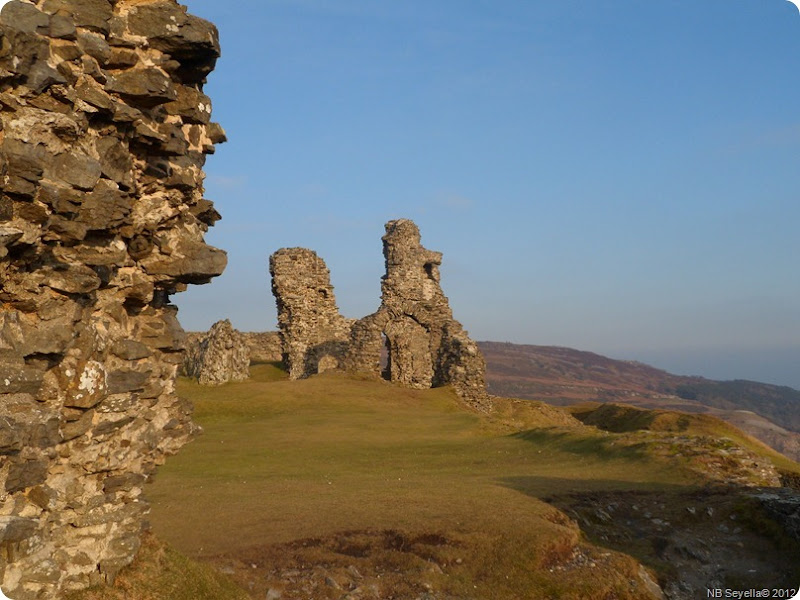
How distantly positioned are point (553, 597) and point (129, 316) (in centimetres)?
824

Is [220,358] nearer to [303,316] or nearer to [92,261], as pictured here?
[303,316]

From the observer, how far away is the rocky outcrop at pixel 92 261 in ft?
25.1

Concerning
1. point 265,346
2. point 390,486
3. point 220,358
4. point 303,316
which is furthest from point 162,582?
point 265,346

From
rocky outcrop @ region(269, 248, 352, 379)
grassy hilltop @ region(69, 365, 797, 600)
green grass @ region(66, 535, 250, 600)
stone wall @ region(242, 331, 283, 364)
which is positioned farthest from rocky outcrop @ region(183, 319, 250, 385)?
green grass @ region(66, 535, 250, 600)

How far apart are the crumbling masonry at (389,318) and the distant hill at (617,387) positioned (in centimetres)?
3833

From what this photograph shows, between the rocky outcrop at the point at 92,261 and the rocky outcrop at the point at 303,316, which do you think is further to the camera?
the rocky outcrop at the point at 303,316

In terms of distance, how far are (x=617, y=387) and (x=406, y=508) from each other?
99533mm

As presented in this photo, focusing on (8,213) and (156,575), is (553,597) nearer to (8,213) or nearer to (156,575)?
(156,575)

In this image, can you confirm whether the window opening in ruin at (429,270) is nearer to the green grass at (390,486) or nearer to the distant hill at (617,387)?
the green grass at (390,486)

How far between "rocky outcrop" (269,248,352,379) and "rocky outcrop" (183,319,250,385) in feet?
17.9

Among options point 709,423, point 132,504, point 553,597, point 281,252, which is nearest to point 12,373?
point 132,504

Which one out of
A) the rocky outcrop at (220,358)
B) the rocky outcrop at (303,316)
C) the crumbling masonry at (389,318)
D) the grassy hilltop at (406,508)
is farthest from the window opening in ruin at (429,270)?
the grassy hilltop at (406,508)

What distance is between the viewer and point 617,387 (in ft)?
362

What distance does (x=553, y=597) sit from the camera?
12.8 meters
